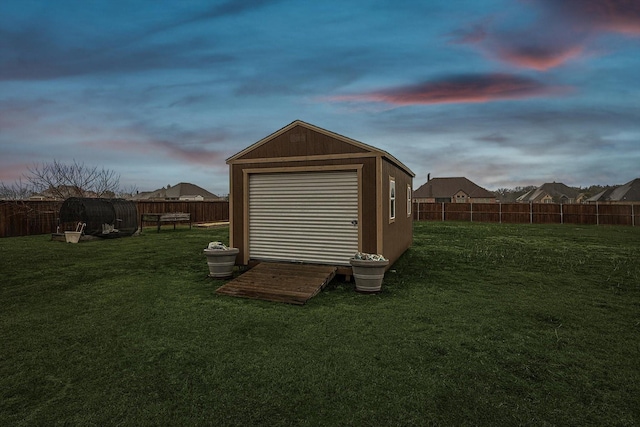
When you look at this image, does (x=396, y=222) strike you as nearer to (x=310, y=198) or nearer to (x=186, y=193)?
(x=310, y=198)

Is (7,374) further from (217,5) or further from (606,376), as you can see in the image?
(217,5)

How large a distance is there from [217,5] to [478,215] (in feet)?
79.9

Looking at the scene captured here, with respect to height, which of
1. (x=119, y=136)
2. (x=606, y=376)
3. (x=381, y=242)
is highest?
(x=119, y=136)

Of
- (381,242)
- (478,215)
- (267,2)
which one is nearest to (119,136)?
(267,2)

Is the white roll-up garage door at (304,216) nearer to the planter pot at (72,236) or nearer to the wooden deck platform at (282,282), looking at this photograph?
the wooden deck platform at (282,282)

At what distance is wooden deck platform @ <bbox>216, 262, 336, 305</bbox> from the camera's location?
582 cm

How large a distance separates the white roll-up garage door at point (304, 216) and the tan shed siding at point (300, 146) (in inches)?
18.9

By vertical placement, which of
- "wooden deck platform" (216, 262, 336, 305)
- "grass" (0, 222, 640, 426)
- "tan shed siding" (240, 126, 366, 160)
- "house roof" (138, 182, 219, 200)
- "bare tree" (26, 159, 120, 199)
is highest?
"house roof" (138, 182, 219, 200)

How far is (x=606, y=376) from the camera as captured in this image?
314cm

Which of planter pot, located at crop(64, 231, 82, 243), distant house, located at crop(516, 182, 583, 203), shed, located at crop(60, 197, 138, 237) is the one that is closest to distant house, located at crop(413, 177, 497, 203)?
distant house, located at crop(516, 182, 583, 203)

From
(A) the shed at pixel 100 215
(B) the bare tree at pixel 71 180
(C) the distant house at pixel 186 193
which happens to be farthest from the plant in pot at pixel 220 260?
(C) the distant house at pixel 186 193

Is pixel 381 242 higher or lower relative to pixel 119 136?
lower

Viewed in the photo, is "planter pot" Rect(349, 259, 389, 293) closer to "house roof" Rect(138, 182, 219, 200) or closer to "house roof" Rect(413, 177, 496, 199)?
"house roof" Rect(413, 177, 496, 199)

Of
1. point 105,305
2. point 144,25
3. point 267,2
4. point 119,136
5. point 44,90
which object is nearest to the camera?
point 105,305
